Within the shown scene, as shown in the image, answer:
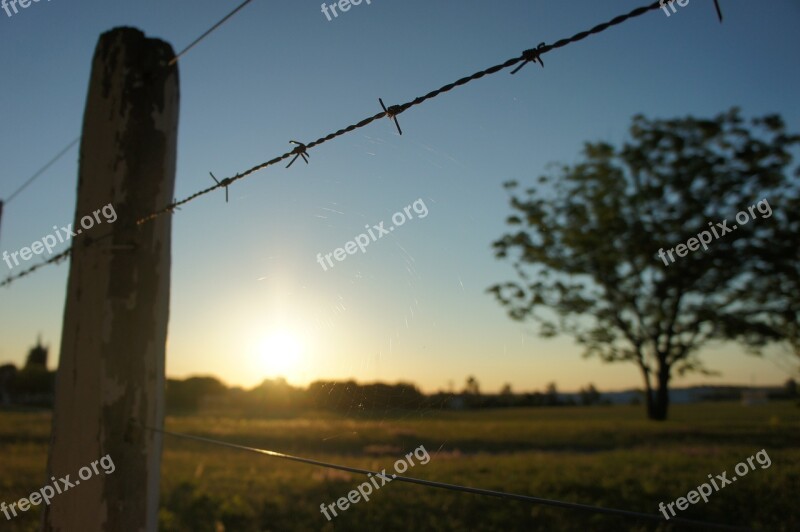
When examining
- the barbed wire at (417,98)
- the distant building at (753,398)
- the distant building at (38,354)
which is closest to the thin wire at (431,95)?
the barbed wire at (417,98)

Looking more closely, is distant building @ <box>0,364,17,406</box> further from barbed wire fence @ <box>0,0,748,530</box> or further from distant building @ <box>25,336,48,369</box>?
barbed wire fence @ <box>0,0,748,530</box>

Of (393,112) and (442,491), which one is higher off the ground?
(393,112)

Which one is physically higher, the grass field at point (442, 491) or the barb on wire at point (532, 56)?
the barb on wire at point (532, 56)

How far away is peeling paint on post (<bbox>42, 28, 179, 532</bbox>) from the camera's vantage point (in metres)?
2.40

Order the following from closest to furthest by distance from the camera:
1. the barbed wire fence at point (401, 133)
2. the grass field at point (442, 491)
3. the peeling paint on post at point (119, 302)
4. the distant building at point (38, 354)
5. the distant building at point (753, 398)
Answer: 1. the barbed wire fence at point (401, 133)
2. the peeling paint on post at point (119, 302)
3. the grass field at point (442, 491)
4. the distant building at point (753, 398)
5. the distant building at point (38, 354)

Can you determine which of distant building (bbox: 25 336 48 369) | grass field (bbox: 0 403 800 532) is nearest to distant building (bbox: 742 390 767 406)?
grass field (bbox: 0 403 800 532)

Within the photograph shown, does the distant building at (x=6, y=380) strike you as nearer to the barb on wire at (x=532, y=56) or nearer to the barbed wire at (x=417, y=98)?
the barbed wire at (x=417, y=98)

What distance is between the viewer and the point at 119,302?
8.14 feet

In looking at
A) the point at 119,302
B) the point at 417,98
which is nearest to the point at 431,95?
the point at 417,98

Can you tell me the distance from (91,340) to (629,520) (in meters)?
5.41

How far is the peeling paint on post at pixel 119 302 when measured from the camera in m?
2.40

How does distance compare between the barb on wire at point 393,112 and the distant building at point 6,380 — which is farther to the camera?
the distant building at point 6,380

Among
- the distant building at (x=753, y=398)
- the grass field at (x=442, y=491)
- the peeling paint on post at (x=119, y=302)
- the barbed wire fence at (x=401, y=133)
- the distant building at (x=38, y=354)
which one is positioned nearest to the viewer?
the barbed wire fence at (x=401, y=133)

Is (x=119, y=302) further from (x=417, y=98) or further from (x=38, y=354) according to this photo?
(x=38, y=354)
